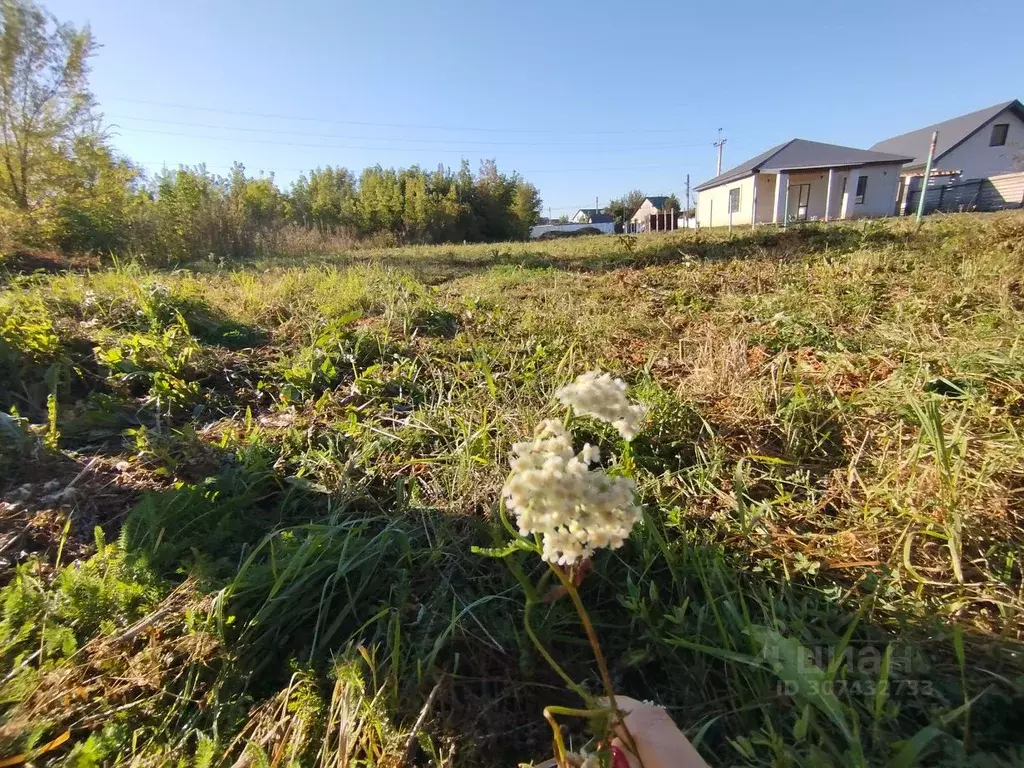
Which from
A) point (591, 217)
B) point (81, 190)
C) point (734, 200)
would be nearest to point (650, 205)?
point (591, 217)

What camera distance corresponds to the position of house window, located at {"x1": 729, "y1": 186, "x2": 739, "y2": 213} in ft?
75.9

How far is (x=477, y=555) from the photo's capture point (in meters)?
1.36

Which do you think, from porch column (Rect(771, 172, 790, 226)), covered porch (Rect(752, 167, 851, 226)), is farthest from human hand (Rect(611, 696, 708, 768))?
porch column (Rect(771, 172, 790, 226))

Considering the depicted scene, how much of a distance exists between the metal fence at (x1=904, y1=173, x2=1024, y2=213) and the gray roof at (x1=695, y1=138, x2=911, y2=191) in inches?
77.8

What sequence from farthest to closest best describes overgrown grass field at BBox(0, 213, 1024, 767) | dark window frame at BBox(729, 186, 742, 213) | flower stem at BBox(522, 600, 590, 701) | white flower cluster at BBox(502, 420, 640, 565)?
dark window frame at BBox(729, 186, 742, 213), overgrown grass field at BBox(0, 213, 1024, 767), flower stem at BBox(522, 600, 590, 701), white flower cluster at BBox(502, 420, 640, 565)

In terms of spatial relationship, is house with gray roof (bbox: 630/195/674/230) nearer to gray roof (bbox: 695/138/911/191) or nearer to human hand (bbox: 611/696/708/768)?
gray roof (bbox: 695/138/911/191)

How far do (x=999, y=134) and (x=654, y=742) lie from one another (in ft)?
107

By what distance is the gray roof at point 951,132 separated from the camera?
2122 cm

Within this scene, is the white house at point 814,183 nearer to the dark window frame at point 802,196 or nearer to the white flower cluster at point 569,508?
the dark window frame at point 802,196

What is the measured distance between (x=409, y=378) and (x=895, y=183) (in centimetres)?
2545

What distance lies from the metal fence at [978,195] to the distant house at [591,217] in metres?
29.7

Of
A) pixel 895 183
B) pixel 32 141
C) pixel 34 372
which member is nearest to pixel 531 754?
pixel 34 372

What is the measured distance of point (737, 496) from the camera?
1.35 m

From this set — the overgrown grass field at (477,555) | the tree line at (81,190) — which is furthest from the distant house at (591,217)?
the overgrown grass field at (477,555)
